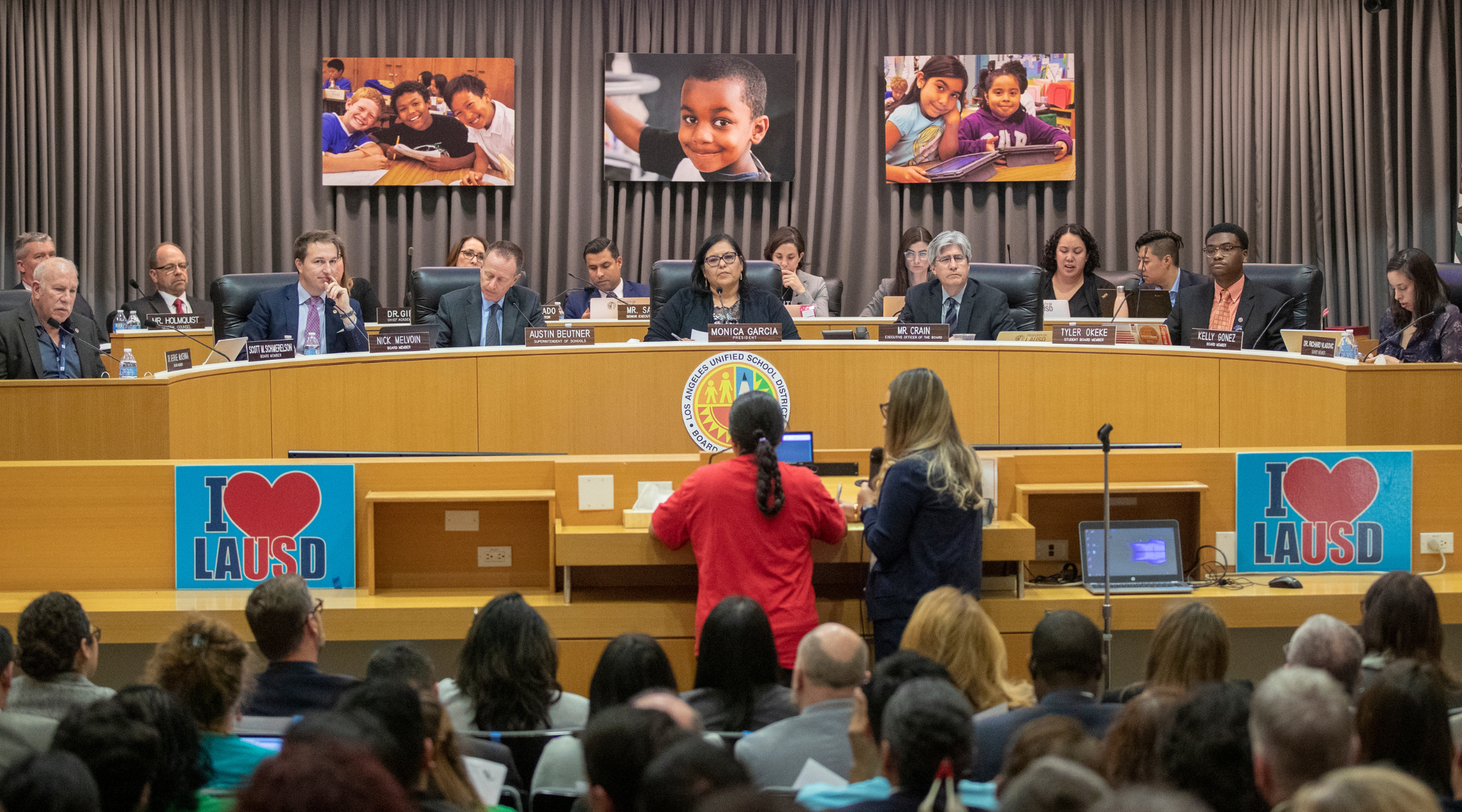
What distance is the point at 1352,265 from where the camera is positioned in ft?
25.5

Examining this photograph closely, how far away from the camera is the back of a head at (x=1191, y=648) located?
2500 millimetres

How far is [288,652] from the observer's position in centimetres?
272

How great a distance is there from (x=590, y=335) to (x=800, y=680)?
10.2ft

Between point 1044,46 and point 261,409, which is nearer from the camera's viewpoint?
point 261,409

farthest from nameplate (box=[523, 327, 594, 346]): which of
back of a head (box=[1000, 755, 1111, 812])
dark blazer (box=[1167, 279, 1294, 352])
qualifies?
back of a head (box=[1000, 755, 1111, 812])

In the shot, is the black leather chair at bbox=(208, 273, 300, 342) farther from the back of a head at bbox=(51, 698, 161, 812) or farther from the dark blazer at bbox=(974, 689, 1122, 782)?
the dark blazer at bbox=(974, 689, 1122, 782)

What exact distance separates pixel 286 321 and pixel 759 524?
311 centimetres

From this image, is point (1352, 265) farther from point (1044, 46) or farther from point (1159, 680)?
point (1159, 680)

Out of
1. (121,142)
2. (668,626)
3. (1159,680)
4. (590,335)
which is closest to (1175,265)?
(590,335)

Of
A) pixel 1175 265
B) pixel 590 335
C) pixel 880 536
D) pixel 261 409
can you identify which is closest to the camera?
pixel 880 536

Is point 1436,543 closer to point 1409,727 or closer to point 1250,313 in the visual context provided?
point 1250,313

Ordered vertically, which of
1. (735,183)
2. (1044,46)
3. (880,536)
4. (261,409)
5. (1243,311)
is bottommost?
(880,536)

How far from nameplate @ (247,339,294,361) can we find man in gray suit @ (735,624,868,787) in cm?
313

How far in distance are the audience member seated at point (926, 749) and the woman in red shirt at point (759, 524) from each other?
135cm
